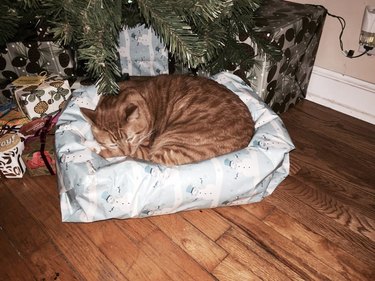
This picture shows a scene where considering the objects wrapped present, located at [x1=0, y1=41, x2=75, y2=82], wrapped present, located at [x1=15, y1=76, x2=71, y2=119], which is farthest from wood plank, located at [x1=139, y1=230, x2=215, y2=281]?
wrapped present, located at [x1=0, y1=41, x2=75, y2=82]

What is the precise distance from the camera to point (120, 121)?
4.81 feet

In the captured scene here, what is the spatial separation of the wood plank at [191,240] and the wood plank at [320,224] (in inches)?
15.5

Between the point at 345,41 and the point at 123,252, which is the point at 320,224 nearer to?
the point at 123,252

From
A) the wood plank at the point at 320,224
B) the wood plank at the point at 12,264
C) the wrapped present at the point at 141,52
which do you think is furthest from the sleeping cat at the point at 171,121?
the wood plank at the point at 12,264

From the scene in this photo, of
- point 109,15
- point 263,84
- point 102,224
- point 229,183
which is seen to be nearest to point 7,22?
point 109,15

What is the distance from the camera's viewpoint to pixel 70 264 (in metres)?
1.26

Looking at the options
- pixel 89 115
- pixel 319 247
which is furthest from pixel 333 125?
pixel 89 115

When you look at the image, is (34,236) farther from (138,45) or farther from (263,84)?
(263,84)

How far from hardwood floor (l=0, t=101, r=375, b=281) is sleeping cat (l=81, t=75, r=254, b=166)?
316 millimetres

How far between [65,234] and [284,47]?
1.47 meters

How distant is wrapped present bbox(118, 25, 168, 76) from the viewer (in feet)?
5.75

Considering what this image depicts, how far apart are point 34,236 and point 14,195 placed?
1.00 feet

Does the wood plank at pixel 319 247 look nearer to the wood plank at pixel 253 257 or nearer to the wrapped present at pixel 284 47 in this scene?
the wood plank at pixel 253 257

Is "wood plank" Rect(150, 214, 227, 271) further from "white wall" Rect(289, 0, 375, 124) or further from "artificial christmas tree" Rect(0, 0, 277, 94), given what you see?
"white wall" Rect(289, 0, 375, 124)
